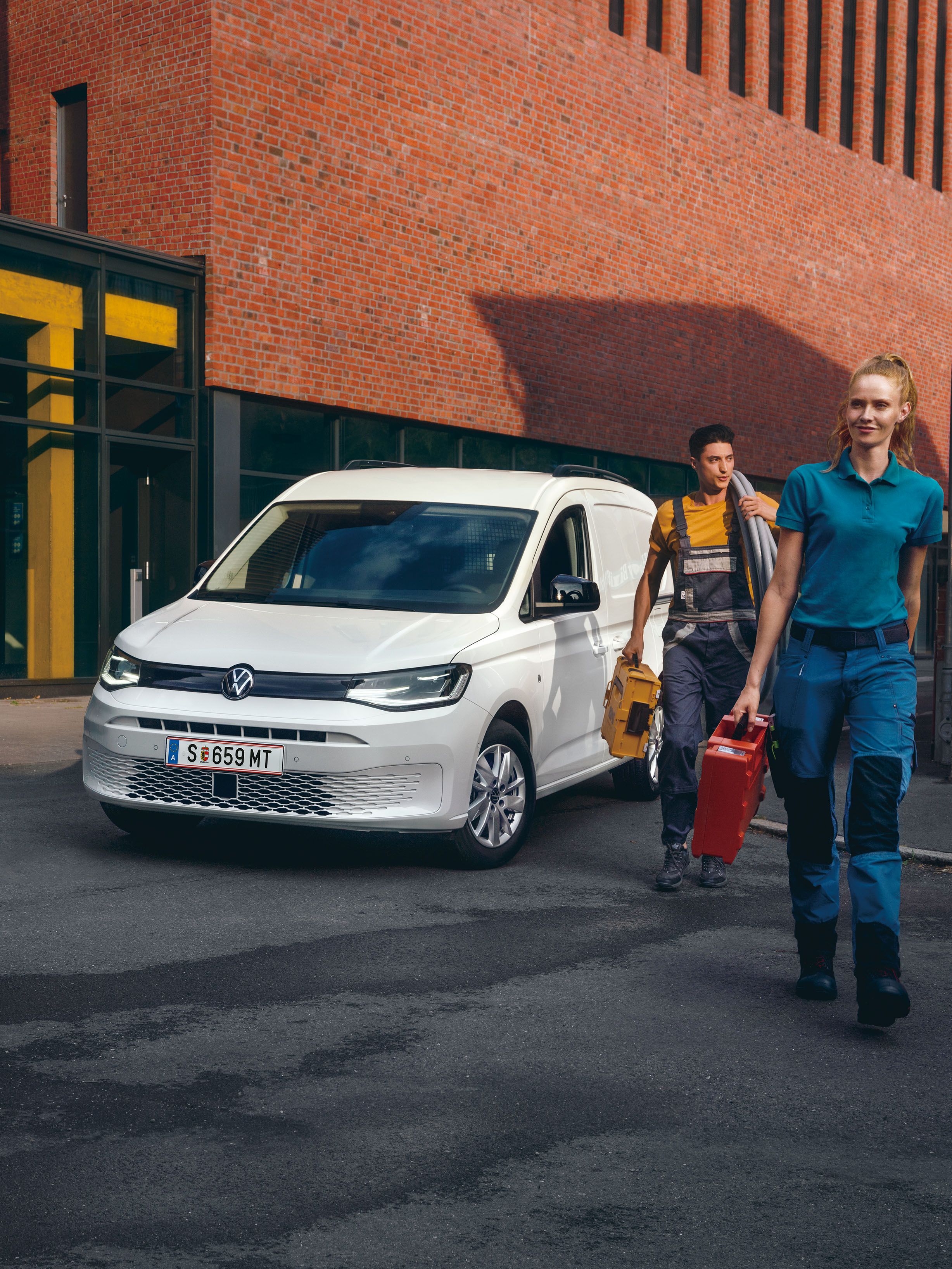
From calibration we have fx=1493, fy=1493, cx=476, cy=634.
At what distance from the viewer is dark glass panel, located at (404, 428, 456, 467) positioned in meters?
18.7

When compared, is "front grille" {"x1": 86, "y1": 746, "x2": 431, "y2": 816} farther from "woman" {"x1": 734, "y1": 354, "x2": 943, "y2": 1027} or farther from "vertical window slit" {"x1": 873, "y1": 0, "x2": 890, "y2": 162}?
"vertical window slit" {"x1": 873, "y1": 0, "x2": 890, "y2": 162}

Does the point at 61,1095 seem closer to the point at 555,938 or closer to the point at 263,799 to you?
the point at 555,938

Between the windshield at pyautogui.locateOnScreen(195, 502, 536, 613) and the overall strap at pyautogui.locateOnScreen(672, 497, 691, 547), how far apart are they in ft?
3.21

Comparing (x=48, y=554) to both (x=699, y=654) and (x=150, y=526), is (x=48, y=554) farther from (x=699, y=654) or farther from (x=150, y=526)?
(x=699, y=654)

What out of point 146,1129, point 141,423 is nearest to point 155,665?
point 146,1129

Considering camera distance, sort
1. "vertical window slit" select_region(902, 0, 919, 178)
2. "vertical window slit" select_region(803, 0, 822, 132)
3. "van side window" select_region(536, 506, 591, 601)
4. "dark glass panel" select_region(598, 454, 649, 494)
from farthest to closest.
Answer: "vertical window slit" select_region(902, 0, 919, 178) < "vertical window slit" select_region(803, 0, 822, 132) < "dark glass panel" select_region(598, 454, 649, 494) < "van side window" select_region(536, 506, 591, 601)

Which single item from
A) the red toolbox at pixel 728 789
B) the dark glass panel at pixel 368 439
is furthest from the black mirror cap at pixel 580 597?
the dark glass panel at pixel 368 439

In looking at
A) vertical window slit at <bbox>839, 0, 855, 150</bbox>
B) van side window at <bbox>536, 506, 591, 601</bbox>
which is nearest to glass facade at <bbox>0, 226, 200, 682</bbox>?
van side window at <bbox>536, 506, 591, 601</bbox>

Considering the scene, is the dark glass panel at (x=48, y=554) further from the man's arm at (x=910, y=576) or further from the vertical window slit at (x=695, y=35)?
the vertical window slit at (x=695, y=35)

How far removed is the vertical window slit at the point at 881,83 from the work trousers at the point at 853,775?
25753mm

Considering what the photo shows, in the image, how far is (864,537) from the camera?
454 centimetres

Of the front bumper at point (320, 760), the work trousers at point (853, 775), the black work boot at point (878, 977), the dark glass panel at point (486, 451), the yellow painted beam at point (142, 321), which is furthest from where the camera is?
the dark glass panel at point (486, 451)

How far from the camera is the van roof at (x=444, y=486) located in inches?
308

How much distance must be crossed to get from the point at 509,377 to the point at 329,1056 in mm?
16489
